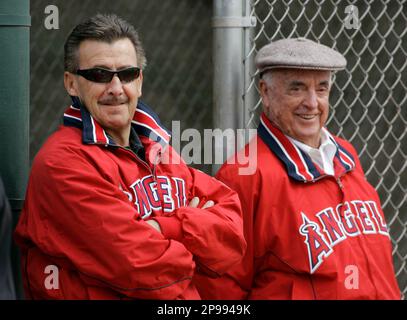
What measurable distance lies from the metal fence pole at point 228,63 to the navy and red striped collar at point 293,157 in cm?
17

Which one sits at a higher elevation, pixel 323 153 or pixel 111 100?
pixel 111 100

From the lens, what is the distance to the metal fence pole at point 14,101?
2.84m

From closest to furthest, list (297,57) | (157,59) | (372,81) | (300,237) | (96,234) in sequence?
(96,234) → (300,237) → (297,57) → (157,59) → (372,81)

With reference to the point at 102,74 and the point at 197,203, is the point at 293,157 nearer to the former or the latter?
the point at 197,203

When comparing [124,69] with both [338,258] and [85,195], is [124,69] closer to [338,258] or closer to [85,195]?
[85,195]

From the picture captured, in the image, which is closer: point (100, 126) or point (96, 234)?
point (96, 234)

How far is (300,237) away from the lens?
321cm

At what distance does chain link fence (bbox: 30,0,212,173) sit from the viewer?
415 cm

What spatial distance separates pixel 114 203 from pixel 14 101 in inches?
19.9

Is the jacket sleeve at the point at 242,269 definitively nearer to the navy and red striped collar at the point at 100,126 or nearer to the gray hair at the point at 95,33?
the navy and red striped collar at the point at 100,126

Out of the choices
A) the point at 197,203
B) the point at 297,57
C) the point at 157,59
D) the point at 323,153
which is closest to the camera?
the point at 197,203

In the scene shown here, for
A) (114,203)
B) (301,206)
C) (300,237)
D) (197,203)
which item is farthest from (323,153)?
(114,203)

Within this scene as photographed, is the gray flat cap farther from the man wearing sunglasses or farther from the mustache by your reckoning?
the mustache
